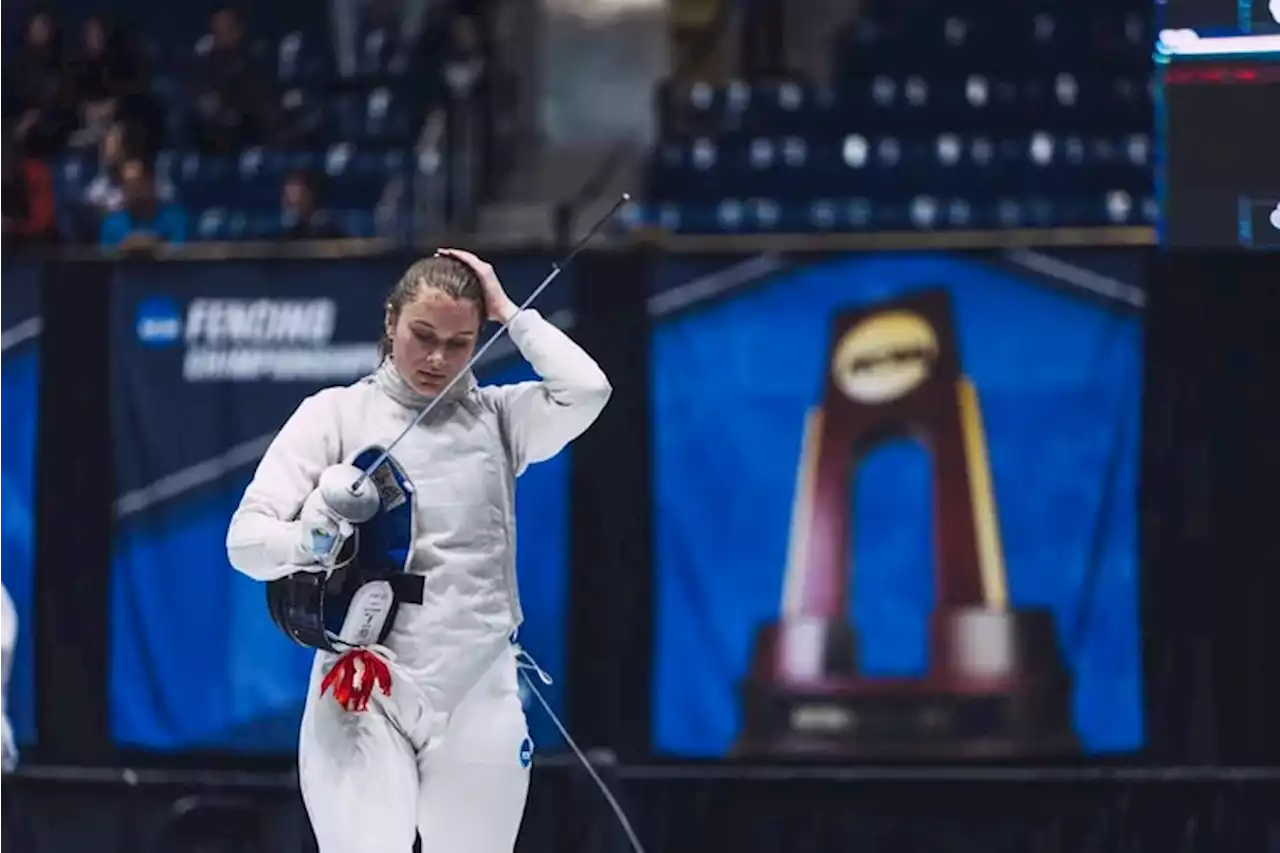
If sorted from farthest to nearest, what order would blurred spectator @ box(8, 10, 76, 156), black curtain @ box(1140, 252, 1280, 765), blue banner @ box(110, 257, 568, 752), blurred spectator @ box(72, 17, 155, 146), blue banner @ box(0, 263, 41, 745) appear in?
blurred spectator @ box(72, 17, 155, 146) < blurred spectator @ box(8, 10, 76, 156) < blue banner @ box(0, 263, 41, 745) < blue banner @ box(110, 257, 568, 752) < black curtain @ box(1140, 252, 1280, 765)

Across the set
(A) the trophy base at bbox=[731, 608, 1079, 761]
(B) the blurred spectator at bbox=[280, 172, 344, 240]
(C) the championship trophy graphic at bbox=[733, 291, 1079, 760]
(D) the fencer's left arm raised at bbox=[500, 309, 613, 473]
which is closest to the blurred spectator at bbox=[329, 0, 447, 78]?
(B) the blurred spectator at bbox=[280, 172, 344, 240]

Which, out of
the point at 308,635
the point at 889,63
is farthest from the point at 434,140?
the point at 308,635

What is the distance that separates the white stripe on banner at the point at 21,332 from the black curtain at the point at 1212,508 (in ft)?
11.4

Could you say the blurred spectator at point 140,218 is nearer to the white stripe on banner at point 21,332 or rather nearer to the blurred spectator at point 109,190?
the blurred spectator at point 109,190

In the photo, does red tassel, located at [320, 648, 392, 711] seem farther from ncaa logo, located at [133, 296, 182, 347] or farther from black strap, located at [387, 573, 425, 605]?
ncaa logo, located at [133, 296, 182, 347]

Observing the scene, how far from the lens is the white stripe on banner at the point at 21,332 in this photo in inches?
262

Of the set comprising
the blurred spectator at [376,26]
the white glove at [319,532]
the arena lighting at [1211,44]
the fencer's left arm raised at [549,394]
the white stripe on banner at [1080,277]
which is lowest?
the white glove at [319,532]

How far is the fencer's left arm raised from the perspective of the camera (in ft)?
12.0

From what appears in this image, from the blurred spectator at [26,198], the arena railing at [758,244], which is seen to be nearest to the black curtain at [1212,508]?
the arena railing at [758,244]

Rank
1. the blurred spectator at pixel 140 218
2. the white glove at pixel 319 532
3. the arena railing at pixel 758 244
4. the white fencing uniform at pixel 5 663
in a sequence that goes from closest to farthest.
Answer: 1. the white glove at pixel 319 532
2. the white fencing uniform at pixel 5 663
3. the arena railing at pixel 758 244
4. the blurred spectator at pixel 140 218

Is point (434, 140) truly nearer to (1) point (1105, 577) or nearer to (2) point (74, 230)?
(2) point (74, 230)

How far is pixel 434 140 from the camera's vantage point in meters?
8.73

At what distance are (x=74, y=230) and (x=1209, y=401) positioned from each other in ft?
14.4

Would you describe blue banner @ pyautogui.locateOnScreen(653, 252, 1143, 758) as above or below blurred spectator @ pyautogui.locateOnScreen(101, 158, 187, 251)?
below
